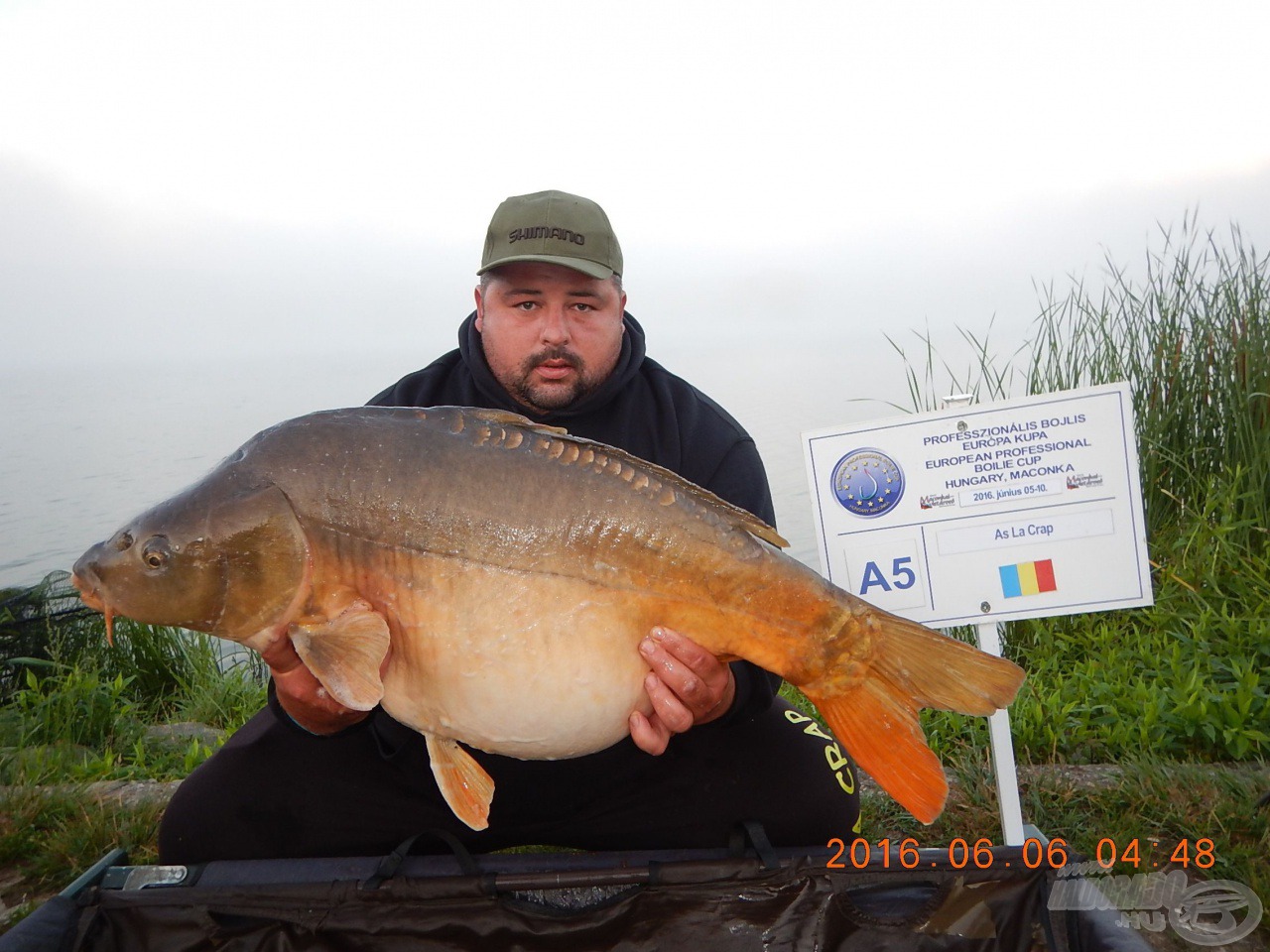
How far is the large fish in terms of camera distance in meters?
1.36

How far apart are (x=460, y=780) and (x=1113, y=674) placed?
1.94 metres

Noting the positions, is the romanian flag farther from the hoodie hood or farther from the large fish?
the hoodie hood

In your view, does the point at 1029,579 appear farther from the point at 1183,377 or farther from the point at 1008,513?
the point at 1183,377

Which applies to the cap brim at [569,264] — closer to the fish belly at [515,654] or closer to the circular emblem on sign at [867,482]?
the circular emblem on sign at [867,482]

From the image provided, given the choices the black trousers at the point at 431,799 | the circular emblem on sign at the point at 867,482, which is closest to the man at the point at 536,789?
the black trousers at the point at 431,799

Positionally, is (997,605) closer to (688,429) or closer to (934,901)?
(934,901)

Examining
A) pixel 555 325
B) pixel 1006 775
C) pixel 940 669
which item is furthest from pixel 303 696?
pixel 1006 775

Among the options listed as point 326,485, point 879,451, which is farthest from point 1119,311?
point 326,485

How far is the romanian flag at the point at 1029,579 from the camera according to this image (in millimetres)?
1757

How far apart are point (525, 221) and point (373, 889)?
1390mm

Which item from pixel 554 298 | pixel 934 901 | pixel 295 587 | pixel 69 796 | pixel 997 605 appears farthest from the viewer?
pixel 69 796

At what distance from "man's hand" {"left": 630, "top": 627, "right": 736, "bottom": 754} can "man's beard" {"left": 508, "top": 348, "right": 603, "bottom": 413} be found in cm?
78

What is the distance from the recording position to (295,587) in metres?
1.38

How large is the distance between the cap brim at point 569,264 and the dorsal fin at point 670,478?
66 centimetres
